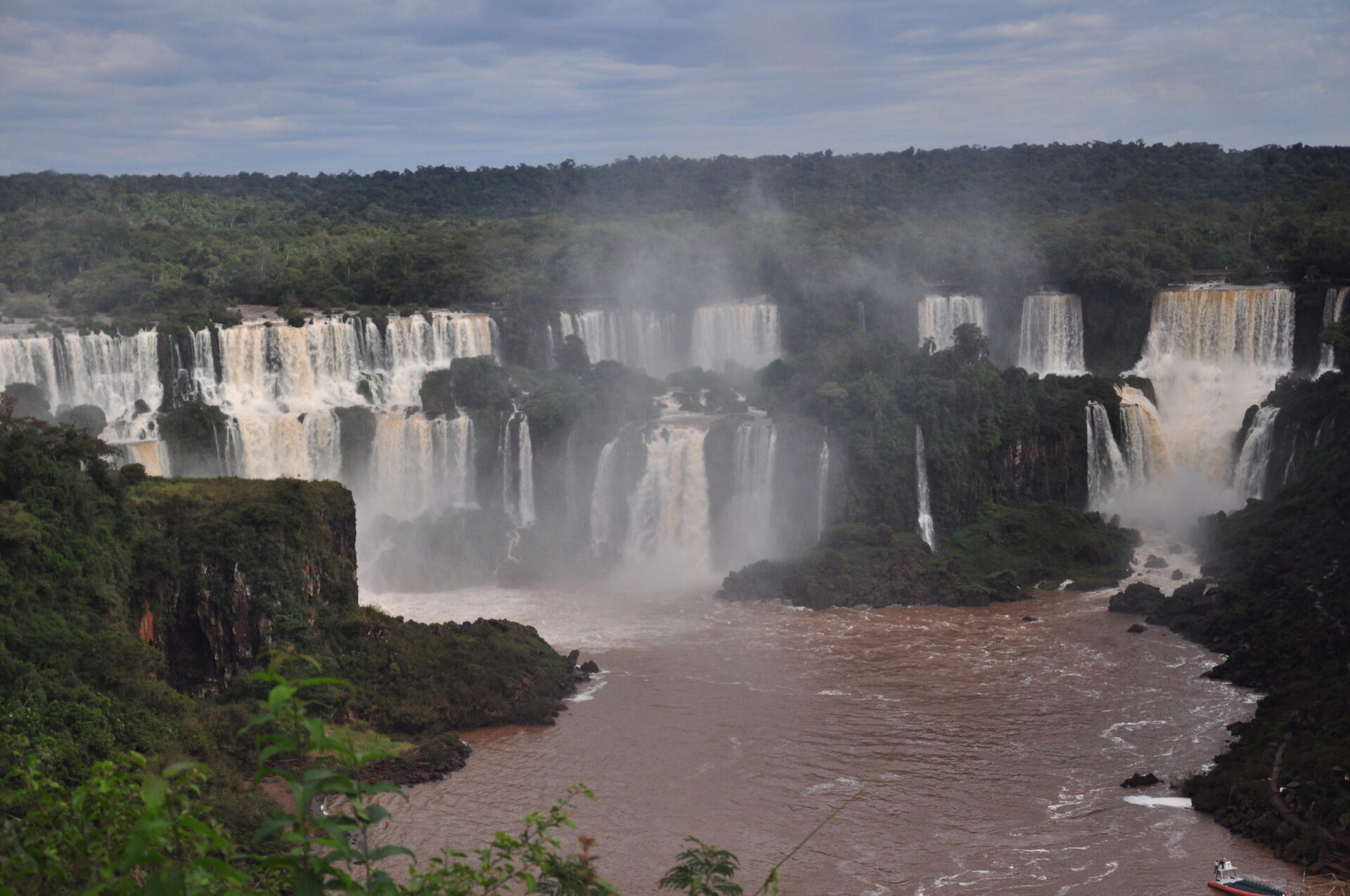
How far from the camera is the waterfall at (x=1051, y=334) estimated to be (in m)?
49.9

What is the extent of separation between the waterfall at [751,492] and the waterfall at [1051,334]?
1327 cm

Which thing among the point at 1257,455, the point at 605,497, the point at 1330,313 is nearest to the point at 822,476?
the point at 605,497

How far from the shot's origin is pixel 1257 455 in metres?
41.3

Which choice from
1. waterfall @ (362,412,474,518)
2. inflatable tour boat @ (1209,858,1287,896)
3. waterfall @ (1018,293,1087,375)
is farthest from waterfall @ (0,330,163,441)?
inflatable tour boat @ (1209,858,1287,896)

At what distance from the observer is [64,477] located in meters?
24.4

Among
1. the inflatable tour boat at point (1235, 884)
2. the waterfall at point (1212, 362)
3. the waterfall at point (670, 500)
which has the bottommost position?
the inflatable tour boat at point (1235, 884)

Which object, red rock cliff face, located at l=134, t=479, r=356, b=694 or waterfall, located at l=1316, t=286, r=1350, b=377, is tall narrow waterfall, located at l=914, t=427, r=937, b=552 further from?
red rock cliff face, located at l=134, t=479, r=356, b=694

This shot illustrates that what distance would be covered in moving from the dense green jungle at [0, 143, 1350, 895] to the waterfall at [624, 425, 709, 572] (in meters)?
0.75

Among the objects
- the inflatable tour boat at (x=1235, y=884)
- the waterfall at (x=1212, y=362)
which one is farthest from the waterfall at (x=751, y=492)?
the inflatable tour boat at (x=1235, y=884)

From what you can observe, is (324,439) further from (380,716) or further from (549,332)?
(380,716)

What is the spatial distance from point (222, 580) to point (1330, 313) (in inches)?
1396

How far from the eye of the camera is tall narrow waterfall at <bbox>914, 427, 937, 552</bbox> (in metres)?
41.3

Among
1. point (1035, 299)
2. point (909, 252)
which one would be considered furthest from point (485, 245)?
point (1035, 299)

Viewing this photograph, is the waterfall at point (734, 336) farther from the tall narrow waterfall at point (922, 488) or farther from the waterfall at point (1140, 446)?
the waterfall at point (1140, 446)
